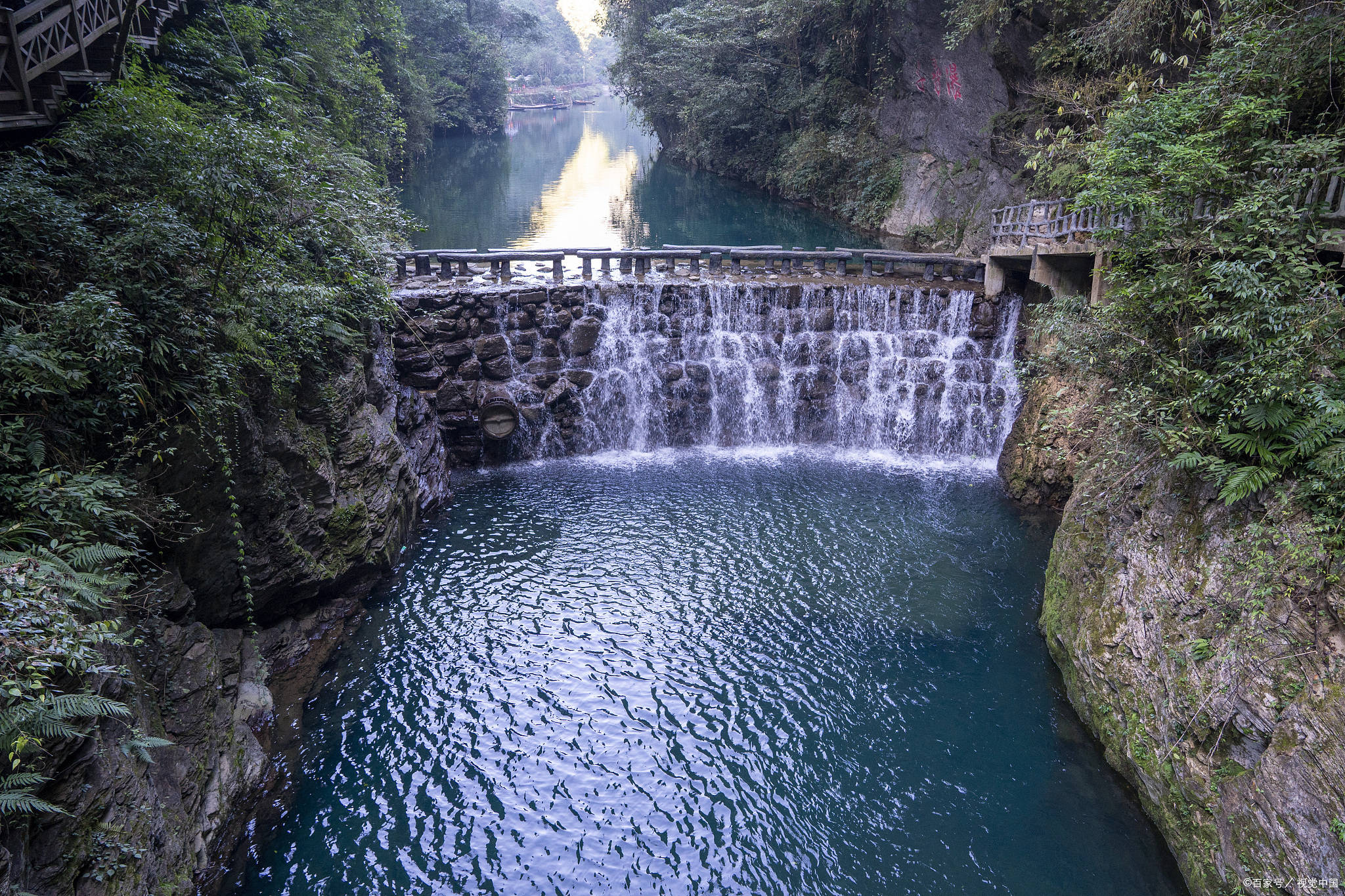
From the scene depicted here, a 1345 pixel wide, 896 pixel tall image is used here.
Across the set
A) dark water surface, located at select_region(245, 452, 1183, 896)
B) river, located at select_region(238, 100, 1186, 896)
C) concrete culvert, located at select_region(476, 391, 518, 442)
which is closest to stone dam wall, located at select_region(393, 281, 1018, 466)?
concrete culvert, located at select_region(476, 391, 518, 442)

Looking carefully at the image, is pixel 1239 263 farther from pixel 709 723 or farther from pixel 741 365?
pixel 741 365

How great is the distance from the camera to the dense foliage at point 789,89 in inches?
1143

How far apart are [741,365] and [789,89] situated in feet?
73.2

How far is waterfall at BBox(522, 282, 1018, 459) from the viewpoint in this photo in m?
17.2

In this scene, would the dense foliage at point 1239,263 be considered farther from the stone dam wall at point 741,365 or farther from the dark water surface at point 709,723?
the stone dam wall at point 741,365

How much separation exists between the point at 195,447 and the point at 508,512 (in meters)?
7.02

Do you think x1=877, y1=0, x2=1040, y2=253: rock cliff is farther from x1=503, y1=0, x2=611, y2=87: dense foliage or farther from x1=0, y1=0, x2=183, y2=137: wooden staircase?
x1=503, y1=0, x2=611, y2=87: dense foliage

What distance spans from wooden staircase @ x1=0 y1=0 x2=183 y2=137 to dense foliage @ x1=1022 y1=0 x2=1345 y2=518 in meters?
13.4

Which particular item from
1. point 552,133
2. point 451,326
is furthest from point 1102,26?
point 552,133

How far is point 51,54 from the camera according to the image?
940 centimetres

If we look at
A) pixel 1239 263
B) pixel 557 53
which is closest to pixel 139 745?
pixel 1239 263

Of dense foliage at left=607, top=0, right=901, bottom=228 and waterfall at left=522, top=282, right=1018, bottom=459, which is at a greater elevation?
dense foliage at left=607, top=0, right=901, bottom=228

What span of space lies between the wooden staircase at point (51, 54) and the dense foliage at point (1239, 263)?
13.4 m

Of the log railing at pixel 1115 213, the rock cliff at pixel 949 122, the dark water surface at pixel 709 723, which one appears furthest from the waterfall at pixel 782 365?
the rock cliff at pixel 949 122
